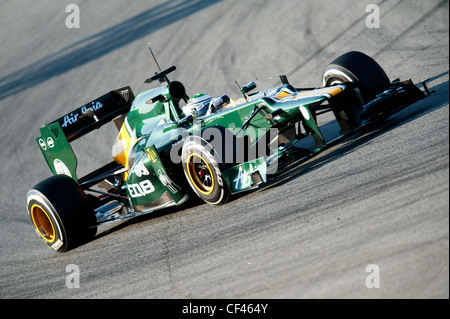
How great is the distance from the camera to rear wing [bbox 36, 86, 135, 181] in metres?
8.82

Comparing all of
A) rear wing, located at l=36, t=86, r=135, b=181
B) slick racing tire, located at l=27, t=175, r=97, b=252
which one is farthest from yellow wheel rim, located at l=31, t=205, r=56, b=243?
rear wing, located at l=36, t=86, r=135, b=181

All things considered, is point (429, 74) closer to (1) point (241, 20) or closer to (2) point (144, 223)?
(2) point (144, 223)

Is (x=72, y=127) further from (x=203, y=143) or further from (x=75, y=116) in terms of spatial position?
(x=203, y=143)

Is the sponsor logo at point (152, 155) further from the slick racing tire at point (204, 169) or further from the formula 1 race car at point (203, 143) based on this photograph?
the slick racing tire at point (204, 169)

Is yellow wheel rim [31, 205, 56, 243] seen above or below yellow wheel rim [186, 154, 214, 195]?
above

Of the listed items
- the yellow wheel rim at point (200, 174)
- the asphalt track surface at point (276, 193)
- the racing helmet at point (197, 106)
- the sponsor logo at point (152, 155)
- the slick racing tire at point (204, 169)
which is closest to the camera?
the asphalt track surface at point (276, 193)

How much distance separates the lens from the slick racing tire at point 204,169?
688 centimetres

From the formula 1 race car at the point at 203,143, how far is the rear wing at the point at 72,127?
0.02 m

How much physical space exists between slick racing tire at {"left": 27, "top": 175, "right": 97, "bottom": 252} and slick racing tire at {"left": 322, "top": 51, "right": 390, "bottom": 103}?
379cm

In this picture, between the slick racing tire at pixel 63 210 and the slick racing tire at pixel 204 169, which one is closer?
the slick racing tire at pixel 204 169

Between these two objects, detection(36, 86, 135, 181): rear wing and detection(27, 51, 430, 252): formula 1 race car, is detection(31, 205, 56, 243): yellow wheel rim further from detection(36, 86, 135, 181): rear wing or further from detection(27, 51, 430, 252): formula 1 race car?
detection(36, 86, 135, 181): rear wing

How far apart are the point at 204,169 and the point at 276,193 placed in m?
0.94

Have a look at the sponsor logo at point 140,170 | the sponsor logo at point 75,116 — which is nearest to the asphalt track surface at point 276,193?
the sponsor logo at point 140,170

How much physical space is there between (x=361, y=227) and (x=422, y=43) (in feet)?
22.5
